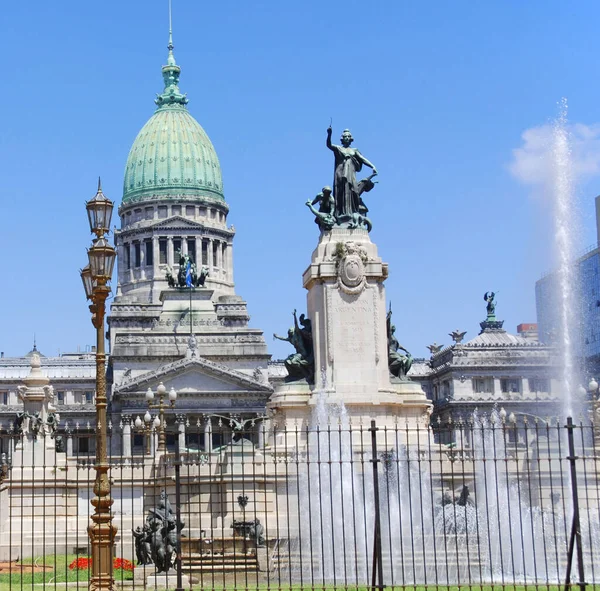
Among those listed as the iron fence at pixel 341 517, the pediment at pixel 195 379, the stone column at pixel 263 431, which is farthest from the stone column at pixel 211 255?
the iron fence at pixel 341 517

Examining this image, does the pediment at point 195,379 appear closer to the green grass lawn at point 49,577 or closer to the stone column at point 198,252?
the stone column at point 198,252

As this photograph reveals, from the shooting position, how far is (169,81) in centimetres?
15050

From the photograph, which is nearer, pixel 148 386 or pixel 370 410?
pixel 370 410

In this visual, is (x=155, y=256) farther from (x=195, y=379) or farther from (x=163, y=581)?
(x=163, y=581)

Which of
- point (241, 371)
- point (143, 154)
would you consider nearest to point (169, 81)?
point (143, 154)

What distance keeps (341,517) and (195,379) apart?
262 feet

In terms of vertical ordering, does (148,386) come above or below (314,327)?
above

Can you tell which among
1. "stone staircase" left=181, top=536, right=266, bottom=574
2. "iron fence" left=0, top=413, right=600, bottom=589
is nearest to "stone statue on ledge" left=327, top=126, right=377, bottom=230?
"iron fence" left=0, top=413, right=600, bottom=589

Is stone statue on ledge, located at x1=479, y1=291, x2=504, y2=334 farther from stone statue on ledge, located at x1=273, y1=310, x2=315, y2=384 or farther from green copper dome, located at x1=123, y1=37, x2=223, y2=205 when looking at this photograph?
stone statue on ledge, located at x1=273, y1=310, x2=315, y2=384

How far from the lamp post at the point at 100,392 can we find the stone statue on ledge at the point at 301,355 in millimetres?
16589

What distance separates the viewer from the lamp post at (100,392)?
22531mm

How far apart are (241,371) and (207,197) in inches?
1190

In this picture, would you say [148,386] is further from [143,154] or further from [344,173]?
[344,173]

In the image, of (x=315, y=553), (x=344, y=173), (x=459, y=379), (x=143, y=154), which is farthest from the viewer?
(x=143, y=154)
